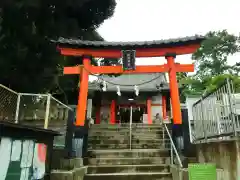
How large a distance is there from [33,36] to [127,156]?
587 cm

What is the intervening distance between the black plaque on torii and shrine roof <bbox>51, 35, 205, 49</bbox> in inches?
9.7

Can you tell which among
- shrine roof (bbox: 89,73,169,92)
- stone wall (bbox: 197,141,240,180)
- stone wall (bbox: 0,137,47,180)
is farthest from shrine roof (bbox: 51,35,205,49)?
stone wall (bbox: 197,141,240,180)

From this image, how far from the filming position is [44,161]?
203 inches

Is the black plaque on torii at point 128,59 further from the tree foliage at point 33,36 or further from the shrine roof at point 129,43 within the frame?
the tree foliage at point 33,36

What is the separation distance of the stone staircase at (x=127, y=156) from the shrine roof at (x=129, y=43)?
12.3 feet

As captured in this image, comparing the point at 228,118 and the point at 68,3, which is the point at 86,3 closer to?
the point at 68,3

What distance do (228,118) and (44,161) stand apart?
3.93 metres

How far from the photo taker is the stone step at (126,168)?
657cm

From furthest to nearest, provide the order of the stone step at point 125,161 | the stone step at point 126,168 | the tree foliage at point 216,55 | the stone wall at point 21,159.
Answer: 1. the tree foliage at point 216,55
2. the stone step at point 125,161
3. the stone step at point 126,168
4. the stone wall at point 21,159

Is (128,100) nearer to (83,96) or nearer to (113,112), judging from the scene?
(113,112)

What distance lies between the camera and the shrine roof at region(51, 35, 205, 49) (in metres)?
9.21

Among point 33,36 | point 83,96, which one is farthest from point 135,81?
point 33,36

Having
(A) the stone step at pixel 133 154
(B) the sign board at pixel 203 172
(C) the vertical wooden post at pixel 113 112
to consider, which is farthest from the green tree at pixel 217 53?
(B) the sign board at pixel 203 172

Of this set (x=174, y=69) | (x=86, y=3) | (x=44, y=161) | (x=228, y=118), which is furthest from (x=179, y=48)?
(x=44, y=161)
